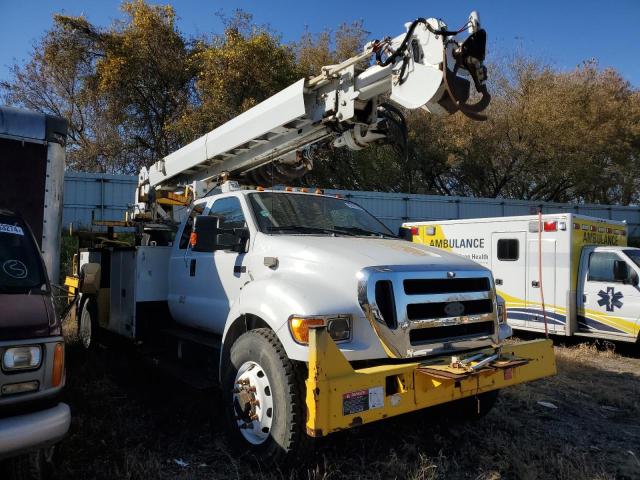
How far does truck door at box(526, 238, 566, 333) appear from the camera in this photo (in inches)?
376

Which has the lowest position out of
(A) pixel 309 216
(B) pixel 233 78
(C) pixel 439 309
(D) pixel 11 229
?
(C) pixel 439 309

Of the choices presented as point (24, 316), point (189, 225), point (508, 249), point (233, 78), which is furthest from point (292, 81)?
point (24, 316)

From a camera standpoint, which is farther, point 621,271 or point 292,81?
point 292,81

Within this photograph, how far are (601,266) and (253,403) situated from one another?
7738 mm

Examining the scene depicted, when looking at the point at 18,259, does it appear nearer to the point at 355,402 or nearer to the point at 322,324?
the point at 322,324

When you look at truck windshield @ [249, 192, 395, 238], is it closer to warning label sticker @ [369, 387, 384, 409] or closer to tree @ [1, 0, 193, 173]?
warning label sticker @ [369, 387, 384, 409]

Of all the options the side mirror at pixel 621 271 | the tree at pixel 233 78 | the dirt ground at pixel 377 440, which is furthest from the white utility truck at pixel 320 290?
the tree at pixel 233 78

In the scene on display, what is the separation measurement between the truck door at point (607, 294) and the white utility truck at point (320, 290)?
17.4ft

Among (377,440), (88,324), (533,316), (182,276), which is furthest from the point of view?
(533,316)

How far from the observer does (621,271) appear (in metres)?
9.02

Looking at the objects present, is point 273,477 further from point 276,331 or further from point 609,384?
point 609,384

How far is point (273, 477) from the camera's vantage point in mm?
3480

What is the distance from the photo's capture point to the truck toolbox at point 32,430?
281cm

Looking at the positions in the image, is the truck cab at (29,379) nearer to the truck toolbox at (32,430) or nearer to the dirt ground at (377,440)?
the truck toolbox at (32,430)
